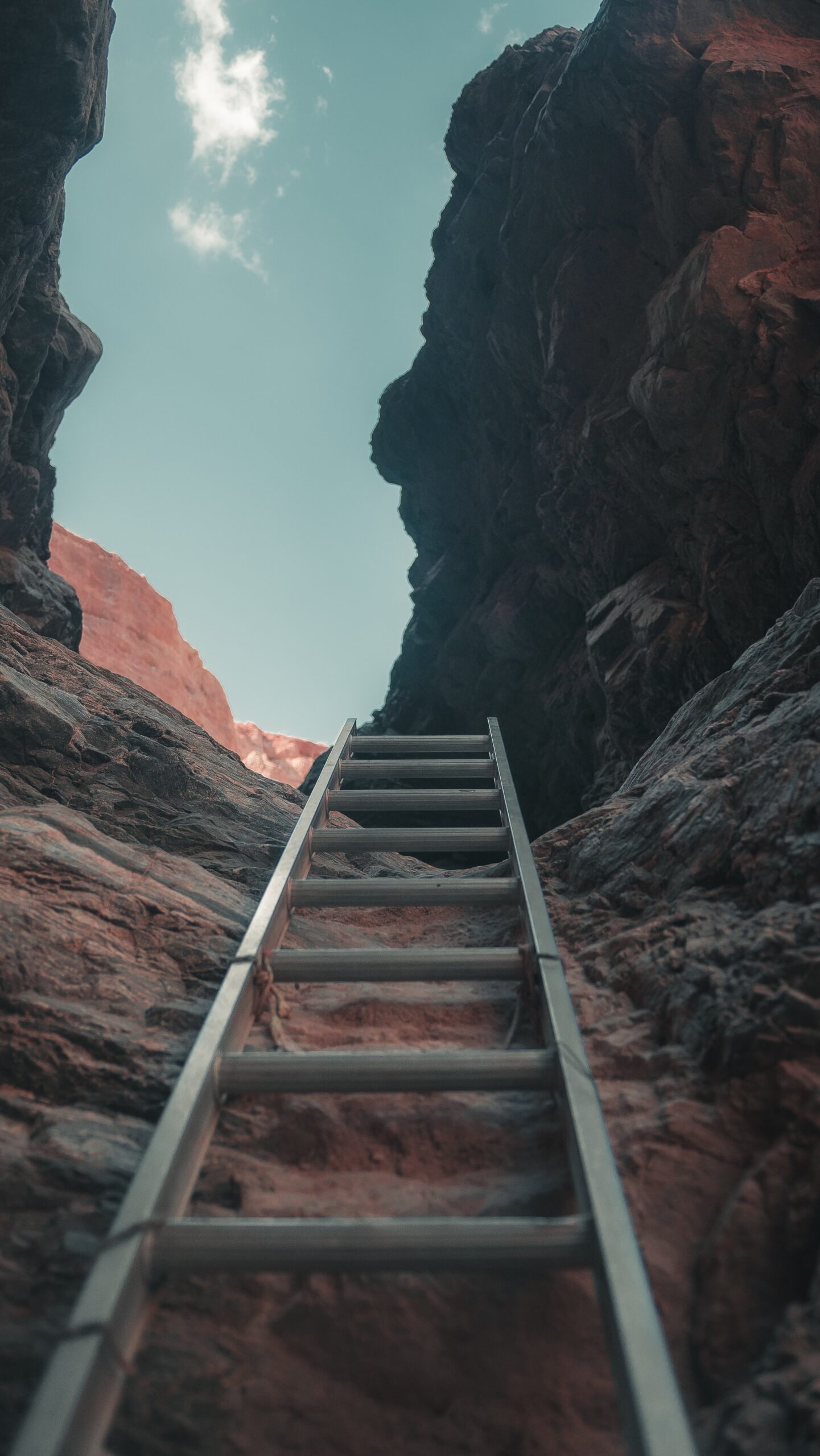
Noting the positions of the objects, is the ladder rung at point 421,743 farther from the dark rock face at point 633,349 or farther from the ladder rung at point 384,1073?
the dark rock face at point 633,349

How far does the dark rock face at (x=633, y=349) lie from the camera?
837 centimetres

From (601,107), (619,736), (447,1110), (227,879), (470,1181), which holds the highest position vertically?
(601,107)

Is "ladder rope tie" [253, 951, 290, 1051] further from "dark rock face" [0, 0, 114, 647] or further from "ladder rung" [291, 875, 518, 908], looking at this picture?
"dark rock face" [0, 0, 114, 647]

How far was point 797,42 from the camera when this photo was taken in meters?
9.12

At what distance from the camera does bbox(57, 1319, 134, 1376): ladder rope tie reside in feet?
4.63

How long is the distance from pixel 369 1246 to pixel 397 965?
1220 millimetres

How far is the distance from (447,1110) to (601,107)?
11.5 metres

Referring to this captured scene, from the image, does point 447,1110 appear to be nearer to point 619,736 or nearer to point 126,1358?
point 126,1358

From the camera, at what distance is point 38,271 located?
46.2ft

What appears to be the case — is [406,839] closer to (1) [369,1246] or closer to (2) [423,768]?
(2) [423,768]

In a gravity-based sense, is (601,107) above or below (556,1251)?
above

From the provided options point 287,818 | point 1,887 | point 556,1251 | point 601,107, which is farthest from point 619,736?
point 556,1251

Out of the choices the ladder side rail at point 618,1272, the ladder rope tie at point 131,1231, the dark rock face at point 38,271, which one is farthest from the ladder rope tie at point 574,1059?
the dark rock face at point 38,271

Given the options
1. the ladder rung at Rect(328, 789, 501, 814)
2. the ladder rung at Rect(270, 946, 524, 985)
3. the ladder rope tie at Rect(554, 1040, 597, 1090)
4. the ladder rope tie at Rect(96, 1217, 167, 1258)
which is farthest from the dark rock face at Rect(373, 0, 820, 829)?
the ladder rope tie at Rect(96, 1217, 167, 1258)
